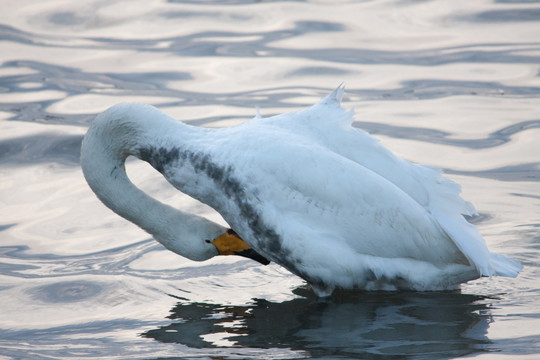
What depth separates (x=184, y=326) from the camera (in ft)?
22.1

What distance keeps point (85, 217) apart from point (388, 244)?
326 centimetres

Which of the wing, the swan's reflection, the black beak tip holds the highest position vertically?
the wing

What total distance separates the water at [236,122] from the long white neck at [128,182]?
1.42 feet

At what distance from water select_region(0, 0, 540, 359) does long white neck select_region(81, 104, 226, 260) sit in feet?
1.42

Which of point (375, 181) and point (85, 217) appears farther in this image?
point (85, 217)

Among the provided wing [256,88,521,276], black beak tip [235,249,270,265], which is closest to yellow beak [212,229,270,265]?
black beak tip [235,249,270,265]

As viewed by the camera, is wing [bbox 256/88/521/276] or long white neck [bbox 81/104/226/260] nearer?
wing [bbox 256/88/521/276]

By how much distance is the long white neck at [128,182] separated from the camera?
7.17 metres

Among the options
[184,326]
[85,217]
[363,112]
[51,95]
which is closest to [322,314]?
[184,326]

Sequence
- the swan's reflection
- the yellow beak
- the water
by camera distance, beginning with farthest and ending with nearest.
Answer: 1. the yellow beak
2. the water
3. the swan's reflection

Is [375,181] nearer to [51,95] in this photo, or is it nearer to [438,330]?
[438,330]

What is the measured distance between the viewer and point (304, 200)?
264 inches

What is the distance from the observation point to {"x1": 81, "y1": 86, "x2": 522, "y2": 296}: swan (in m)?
6.69

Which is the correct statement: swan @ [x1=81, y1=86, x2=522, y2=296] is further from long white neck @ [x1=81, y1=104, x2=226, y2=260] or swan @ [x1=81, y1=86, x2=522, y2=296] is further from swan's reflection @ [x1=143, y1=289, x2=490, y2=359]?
swan's reflection @ [x1=143, y1=289, x2=490, y2=359]
